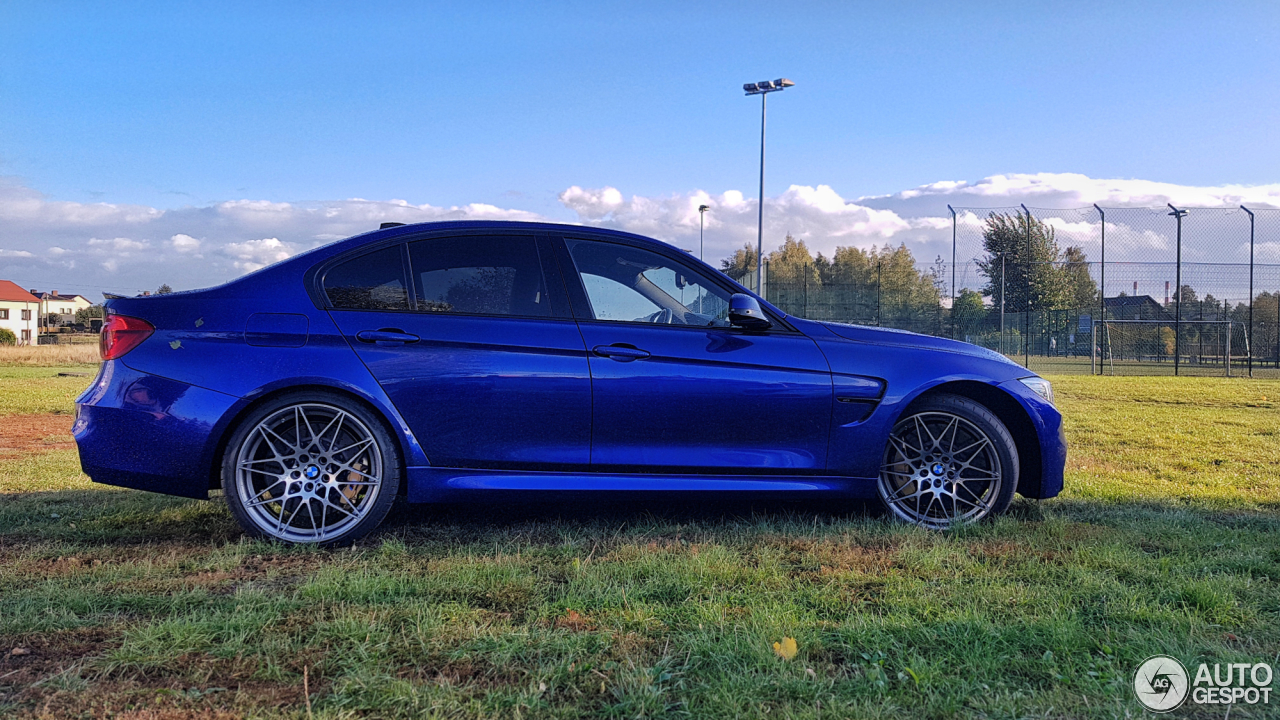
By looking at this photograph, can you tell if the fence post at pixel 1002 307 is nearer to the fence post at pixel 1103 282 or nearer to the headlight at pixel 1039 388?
the fence post at pixel 1103 282

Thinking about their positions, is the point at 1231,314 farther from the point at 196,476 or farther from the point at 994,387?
the point at 196,476

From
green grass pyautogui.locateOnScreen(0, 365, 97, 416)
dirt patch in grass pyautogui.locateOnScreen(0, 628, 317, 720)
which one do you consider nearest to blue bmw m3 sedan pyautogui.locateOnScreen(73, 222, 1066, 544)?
dirt patch in grass pyautogui.locateOnScreen(0, 628, 317, 720)

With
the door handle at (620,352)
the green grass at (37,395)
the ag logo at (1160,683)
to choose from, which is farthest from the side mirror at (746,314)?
the green grass at (37,395)

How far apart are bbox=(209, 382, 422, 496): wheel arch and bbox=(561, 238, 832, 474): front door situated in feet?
2.78

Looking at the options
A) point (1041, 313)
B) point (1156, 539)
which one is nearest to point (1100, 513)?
point (1156, 539)

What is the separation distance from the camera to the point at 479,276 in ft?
12.7

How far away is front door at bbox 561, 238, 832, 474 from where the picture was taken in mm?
3732

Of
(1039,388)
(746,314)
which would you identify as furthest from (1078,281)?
(746,314)

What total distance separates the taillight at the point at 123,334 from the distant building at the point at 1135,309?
23.9 m

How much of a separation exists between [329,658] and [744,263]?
212 feet

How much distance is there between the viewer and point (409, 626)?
2.53 meters

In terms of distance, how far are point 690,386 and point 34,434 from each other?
7024 millimetres

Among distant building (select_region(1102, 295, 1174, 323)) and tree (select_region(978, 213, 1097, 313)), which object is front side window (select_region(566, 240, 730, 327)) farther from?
distant building (select_region(1102, 295, 1174, 323))

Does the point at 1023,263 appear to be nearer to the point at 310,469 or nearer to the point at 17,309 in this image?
the point at 310,469
